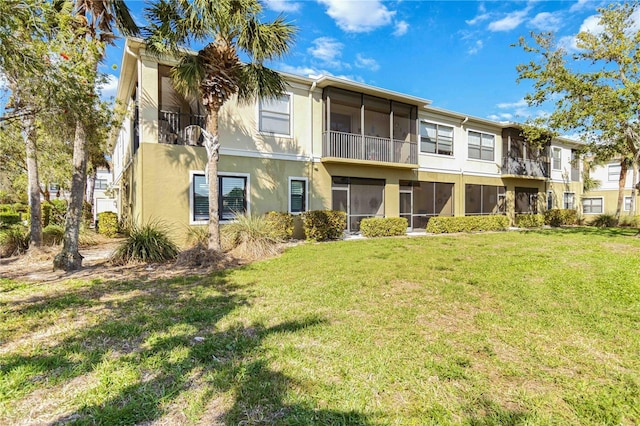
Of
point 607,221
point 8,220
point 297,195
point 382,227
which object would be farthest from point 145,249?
point 607,221

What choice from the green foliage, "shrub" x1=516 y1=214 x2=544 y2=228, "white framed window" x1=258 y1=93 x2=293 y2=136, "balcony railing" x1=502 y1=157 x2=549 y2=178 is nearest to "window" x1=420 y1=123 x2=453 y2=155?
the green foliage

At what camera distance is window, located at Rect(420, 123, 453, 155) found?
17734 mm

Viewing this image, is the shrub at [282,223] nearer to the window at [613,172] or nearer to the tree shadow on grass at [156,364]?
the tree shadow on grass at [156,364]

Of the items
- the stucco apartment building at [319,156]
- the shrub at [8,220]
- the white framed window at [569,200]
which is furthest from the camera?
the white framed window at [569,200]

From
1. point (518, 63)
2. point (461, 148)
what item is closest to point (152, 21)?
point (518, 63)

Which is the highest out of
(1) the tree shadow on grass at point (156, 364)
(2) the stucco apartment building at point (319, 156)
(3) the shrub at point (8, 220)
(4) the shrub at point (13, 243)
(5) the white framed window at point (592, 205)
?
(2) the stucco apartment building at point (319, 156)

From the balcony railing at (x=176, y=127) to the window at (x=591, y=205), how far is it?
32.5 m

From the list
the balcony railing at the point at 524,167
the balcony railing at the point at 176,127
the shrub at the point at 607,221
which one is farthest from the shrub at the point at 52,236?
the shrub at the point at 607,221

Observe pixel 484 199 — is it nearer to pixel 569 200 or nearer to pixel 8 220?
pixel 569 200

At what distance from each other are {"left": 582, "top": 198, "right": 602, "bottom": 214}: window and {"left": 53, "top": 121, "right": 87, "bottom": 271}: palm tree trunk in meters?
35.6

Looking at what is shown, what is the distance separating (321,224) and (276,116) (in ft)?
16.0

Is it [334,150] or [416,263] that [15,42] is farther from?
[334,150]

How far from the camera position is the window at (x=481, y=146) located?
1963 centimetres

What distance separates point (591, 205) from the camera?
94.5 ft
